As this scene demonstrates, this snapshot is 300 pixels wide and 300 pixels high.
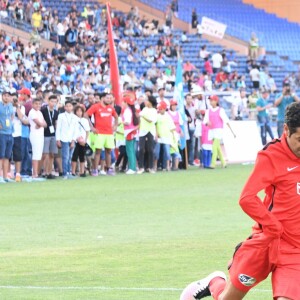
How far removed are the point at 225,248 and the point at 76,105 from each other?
12.9 meters

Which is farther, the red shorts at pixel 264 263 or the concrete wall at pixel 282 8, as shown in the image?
the concrete wall at pixel 282 8

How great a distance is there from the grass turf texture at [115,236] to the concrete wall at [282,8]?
3923cm

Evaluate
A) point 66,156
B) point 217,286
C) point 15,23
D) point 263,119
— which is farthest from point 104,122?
point 217,286

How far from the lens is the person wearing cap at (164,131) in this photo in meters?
27.1

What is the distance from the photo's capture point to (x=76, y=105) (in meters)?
24.8

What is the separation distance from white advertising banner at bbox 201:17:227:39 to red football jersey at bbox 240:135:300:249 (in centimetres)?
4555

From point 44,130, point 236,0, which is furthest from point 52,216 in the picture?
point 236,0

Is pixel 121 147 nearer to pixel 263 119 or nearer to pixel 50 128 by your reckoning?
pixel 50 128

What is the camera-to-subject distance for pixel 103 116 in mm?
25688

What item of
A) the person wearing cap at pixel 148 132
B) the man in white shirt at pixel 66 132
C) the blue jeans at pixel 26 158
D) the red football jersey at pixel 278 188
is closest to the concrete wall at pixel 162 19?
the person wearing cap at pixel 148 132

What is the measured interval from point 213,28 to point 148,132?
2661 centimetres

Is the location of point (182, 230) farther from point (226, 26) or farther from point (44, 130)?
point (226, 26)

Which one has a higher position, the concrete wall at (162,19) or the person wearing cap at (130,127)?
the concrete wall at (162,19)

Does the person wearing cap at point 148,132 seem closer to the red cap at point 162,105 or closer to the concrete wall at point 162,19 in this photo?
the red cap at point 162,105
